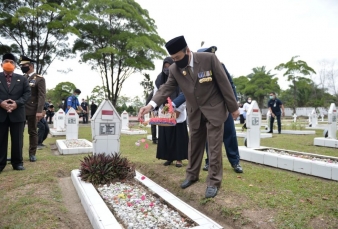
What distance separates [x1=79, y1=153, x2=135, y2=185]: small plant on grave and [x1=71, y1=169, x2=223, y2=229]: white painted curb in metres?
0.15

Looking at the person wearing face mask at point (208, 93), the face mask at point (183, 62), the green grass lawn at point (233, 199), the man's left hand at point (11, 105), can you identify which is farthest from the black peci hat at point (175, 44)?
the man's left hand at point (11, 105)

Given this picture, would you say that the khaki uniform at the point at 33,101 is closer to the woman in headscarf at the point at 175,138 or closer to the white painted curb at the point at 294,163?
the woman in headscarf at the point at 175,138

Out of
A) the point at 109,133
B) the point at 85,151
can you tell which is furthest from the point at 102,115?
the point at 85,151

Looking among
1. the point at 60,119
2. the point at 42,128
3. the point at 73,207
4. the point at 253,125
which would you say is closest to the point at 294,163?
the point at 253,125

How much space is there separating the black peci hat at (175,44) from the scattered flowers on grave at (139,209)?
1.81 m

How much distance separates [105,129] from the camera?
14.1 feet

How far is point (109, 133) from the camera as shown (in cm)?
431

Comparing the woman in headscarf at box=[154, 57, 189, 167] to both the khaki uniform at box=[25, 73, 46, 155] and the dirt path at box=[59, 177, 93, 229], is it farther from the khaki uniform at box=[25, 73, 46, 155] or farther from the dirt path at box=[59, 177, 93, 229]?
the khaki uniform at box=[25, 73, 46, 155]

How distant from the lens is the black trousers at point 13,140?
15.0 feet

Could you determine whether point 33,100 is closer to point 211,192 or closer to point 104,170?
point 104,170

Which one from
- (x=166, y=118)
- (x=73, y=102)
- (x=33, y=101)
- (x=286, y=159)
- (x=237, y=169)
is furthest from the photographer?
(x=73, y=102)

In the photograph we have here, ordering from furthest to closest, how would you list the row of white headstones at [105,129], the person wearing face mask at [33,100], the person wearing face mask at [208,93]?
the person wearing face mask at [33,100]
the row of white headstones at [105,129]
the person wearing face mask at [208,93]

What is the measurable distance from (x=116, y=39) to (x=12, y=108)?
18.4 metres

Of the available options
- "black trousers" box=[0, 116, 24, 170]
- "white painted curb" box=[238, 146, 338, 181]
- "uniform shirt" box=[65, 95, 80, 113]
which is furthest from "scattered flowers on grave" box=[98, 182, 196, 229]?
"uniform shirt" box=[65, 95, 80, 113]
